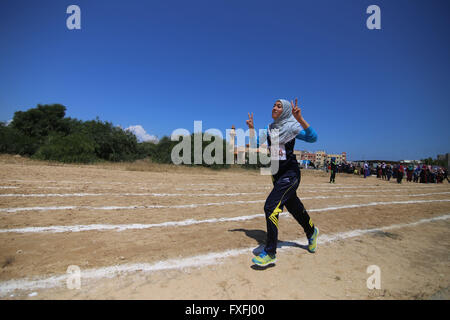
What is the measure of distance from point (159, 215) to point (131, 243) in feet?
5.47

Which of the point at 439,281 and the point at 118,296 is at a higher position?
the point at 118,296

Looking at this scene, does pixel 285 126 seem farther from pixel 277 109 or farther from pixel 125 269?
pixel 125 269

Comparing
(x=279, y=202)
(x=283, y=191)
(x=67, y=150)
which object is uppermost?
(x=67, y=150)

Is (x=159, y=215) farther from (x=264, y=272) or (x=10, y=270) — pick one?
(x=264, y=272)

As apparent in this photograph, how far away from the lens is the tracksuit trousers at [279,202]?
283 cm

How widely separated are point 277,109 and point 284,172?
0.90 meters

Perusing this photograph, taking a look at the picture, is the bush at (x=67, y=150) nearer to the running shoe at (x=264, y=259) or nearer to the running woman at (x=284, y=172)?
the running woman at (x=284, y=172)

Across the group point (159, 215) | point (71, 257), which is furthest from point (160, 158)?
point (71, 257)

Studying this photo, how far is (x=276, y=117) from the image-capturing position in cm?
320

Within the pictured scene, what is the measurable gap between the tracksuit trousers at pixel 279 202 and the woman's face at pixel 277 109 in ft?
2.67

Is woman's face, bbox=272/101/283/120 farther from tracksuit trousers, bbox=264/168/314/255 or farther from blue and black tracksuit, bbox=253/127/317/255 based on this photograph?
tracksuit trousers, bbox=264/168/314/255

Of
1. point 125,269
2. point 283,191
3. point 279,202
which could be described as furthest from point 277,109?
point 125,269

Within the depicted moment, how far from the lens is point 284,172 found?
10.1 feet

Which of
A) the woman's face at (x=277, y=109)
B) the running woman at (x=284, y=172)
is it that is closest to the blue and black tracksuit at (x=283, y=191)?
the running woman at (x=284, y=172)
